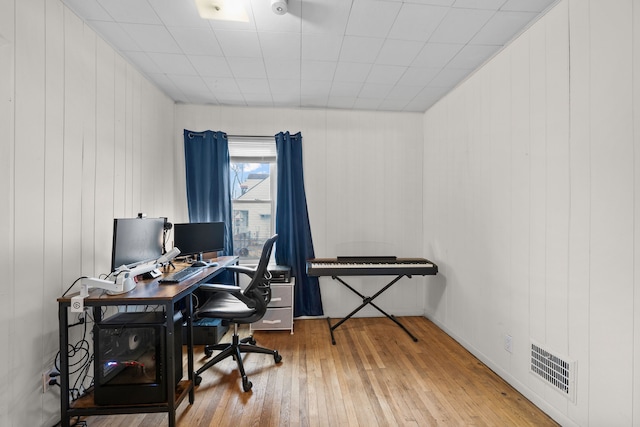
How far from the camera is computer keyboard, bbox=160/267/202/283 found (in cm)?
187

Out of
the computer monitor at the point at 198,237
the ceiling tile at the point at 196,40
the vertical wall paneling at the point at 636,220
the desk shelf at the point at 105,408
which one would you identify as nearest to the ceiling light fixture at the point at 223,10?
the ceiling tile at the point at 196,40

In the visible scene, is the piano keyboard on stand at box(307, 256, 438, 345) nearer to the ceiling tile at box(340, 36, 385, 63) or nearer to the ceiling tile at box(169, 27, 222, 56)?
the ceiling tile at box(340, 36, 385, 63)

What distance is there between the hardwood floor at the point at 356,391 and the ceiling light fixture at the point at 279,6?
8.50 ft

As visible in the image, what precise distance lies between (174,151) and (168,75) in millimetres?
888

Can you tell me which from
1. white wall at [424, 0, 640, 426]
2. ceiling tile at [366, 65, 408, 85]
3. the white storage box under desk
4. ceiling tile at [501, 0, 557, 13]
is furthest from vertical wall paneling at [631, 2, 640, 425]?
the white storage box under desk

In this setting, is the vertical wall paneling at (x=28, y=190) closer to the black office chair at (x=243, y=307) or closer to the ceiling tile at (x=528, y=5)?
the black office chair at (x=243, y=307)

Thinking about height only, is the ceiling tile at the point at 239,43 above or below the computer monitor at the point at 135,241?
above

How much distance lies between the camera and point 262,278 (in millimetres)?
2047

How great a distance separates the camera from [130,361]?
1.59 meters

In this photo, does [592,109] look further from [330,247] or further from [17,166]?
[17,166]

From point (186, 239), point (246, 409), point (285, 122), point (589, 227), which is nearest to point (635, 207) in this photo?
point (589, 227)

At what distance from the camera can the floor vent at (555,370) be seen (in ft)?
4.99

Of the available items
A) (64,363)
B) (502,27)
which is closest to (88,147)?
(64,363)

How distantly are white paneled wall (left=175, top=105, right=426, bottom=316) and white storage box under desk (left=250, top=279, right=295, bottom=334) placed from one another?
0.54 metres
